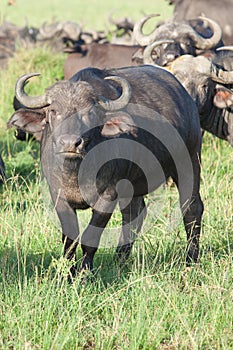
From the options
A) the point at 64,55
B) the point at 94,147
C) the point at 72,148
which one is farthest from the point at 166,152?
the point at 64,55

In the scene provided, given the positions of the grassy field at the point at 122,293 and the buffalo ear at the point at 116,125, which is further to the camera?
the buffalo ear at the point at 116,125

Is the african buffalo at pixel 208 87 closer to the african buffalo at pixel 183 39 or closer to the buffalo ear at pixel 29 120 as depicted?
the african buffalo at pixel 183 39

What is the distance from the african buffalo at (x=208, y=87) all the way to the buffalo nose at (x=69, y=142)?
9.70ft

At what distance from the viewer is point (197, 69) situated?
285 inches

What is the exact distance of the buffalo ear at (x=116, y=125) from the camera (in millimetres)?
4488

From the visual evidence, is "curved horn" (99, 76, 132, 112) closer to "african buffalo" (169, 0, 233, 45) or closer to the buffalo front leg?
the buffalo front leg

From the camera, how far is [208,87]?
7105mm

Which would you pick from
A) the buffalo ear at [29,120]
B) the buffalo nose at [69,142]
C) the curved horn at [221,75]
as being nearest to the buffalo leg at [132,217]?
the buffalo ear at [29,120]

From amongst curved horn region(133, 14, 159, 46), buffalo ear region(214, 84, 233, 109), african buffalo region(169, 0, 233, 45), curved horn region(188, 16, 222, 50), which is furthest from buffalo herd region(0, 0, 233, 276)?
african buffalo region(169, 0, 233, 45)

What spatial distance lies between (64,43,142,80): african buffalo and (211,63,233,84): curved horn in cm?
314

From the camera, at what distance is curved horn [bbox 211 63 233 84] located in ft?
23.4

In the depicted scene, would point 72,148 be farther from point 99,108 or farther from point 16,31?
point 16,31


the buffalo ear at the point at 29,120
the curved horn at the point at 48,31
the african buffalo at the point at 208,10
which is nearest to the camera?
the buffalo ear at the point at 29,120

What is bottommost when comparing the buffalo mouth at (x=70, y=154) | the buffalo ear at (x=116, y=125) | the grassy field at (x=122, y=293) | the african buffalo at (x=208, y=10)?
the grassy field at (x=122, y=293)
